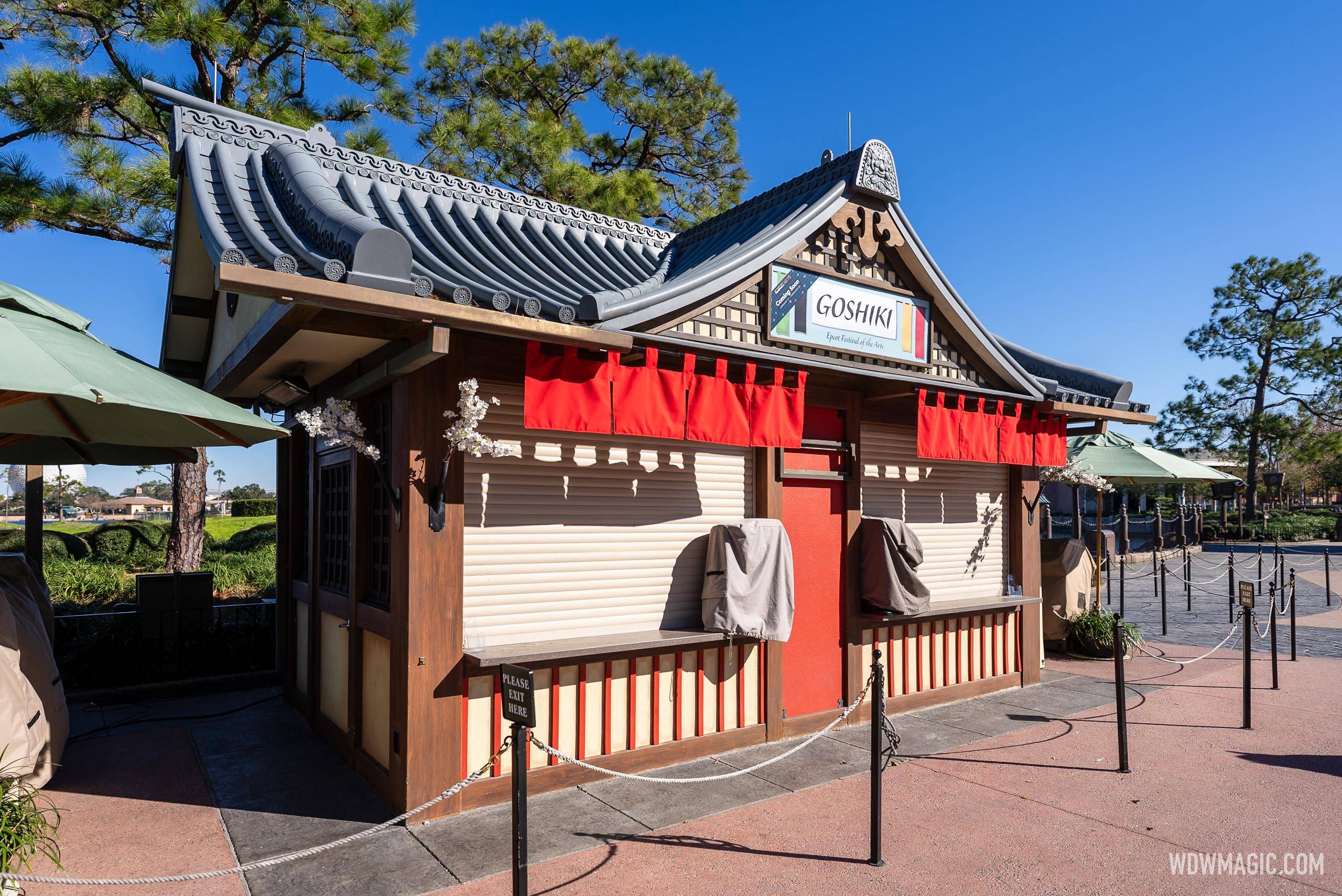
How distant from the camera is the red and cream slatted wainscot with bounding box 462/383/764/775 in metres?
5.80

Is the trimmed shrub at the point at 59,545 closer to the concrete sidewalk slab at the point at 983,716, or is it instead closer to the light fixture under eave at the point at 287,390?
the light fixture under eave at the point at 287,390

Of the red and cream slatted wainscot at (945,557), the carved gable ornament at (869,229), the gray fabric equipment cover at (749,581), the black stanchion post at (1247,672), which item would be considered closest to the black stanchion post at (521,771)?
the gray fabric equipment cover at (749,581)

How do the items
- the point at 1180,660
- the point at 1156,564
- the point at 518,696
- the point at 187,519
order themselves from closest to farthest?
the point at 518,696 → the point at 1180,660 → the point at 187,519 → the point at 1156,564

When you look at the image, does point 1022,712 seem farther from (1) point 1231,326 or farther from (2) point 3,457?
(1) point 1231,326

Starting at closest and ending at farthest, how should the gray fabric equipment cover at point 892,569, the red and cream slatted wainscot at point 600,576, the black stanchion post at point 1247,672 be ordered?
the red and cream slatted wainscot at point 600,576
the black stanchion post at point 1247,672
the gray fabric equipment cover at point 892,569

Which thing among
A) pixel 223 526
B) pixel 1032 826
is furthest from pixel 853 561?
pixel 223 526

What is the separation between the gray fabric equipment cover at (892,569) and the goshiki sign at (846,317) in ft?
5.93

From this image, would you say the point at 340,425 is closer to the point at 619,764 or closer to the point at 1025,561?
the point at 619,764

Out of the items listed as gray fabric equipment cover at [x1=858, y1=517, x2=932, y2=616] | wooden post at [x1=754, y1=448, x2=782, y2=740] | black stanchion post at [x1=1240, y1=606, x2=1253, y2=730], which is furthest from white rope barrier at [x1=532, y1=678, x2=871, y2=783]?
black stanchion post at [x1=1240, y1=606, x2=1253, y2=730]

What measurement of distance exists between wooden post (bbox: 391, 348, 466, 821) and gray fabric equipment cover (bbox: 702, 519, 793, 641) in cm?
221

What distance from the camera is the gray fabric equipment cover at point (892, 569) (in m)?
7.65

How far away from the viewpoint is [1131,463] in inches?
527

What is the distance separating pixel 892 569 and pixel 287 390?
588 centimetres

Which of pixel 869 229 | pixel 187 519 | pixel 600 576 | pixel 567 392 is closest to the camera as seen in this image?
pixel 567 392
